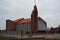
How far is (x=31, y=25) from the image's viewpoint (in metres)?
53.8

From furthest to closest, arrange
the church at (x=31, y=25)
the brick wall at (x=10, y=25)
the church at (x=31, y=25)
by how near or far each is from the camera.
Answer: the brick wall at (x=10, y=25)
the church at (x=31, y=25)
the church at (x=31, y=25)

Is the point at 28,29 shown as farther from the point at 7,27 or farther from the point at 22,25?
the point at 7,27

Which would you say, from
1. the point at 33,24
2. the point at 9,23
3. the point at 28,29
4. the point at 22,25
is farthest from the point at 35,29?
the point at 9,23

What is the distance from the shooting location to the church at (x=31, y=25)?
51.9 m

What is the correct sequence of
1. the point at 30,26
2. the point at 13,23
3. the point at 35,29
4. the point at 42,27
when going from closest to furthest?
the point at 35,29 < the point at 30,26 < the point at 42,27 < the point at 13,23

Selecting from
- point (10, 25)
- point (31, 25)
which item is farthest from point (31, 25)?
point (10, 25)

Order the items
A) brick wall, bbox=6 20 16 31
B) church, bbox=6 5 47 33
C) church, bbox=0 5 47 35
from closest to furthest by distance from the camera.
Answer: church, bbox=0 5 47 35
church, bbox=6 5 47 33
brick wall, bbox=6 20 16 31

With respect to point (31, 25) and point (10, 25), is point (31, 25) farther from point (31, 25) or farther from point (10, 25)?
point (10, 25)

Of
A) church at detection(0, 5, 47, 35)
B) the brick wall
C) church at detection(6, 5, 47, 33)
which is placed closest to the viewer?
church at detection(0, 5, 47, 35)

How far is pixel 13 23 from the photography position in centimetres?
6331

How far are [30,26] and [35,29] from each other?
14.4 feet

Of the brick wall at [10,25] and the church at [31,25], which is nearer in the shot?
the church at [31,25]

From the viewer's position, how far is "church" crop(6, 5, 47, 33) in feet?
170

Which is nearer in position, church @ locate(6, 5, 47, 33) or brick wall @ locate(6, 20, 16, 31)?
church @ locate(6, 5, 47, 33)
